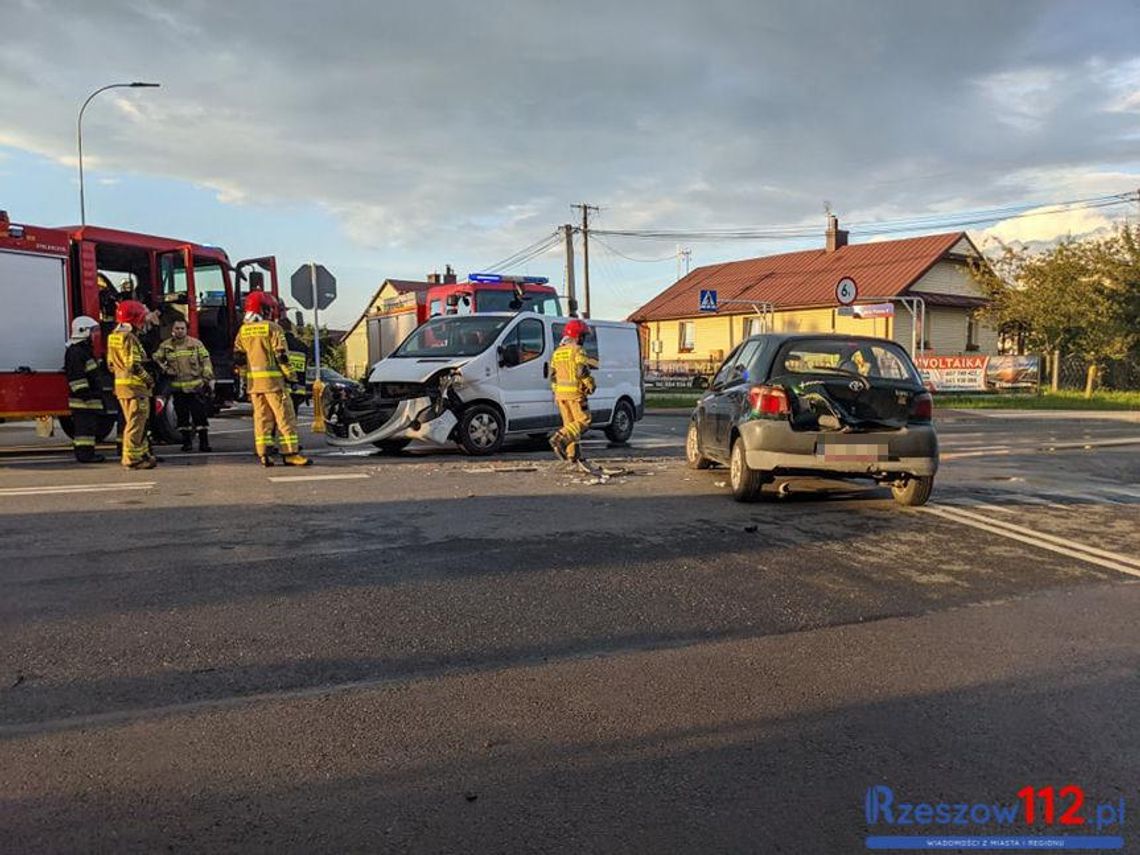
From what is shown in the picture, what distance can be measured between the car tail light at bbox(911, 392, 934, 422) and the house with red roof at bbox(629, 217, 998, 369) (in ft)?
77.1

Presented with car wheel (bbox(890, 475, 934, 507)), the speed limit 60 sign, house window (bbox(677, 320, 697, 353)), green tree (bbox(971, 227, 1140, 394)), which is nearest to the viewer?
car wheel (bbox(890, 475, 934, 507))

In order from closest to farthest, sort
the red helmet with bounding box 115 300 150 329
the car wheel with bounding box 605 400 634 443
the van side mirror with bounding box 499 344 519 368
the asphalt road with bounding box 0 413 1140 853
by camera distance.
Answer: the asphalt road with bounding box 0 413 1140 853
the red helmet with bounding box 115 300 150 329
the van side mirror with bounding box 499 344 519 368
the car wheel with bounding box 605 400 634 443

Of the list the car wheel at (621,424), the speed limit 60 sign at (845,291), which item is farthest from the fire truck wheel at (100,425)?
the speed limit 60 sign at (845,291)

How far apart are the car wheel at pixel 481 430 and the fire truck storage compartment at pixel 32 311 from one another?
5246 mm

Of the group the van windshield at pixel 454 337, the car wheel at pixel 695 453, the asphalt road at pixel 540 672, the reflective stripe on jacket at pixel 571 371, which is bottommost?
the asphalt road at pixel 540 672

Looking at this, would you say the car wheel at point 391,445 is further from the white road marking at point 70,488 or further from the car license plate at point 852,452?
the car license plate at point 852,452

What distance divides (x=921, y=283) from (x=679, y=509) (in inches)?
1274

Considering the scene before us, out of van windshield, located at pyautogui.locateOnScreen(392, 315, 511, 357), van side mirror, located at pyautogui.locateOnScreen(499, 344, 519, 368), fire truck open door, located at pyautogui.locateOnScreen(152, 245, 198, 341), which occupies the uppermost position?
fire truck open door, located at pyautogui.locateOnScreen(152, 245, 198, 341)

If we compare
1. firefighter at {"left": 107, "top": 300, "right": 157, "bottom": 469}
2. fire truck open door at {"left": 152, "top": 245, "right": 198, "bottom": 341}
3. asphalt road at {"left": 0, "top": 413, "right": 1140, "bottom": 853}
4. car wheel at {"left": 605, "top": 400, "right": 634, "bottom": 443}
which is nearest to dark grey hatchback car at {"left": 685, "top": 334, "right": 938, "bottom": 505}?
asphalt road at {"left": 0, "top": 413, "right": 1140, "bottom": 853}

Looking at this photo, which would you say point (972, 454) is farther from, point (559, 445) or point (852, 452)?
point (559, 445)

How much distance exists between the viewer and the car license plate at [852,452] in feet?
24.8

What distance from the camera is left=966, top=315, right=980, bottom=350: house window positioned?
37812 mm

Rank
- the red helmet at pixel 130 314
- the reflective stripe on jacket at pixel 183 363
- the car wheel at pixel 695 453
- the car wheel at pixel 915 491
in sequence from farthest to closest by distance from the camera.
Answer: the reflective stripe on jacket at pixel 183 363 → the red helmet at pixel 130 314 → the car wheel at pixel 695 453 → the car wheel at pixel 915 491

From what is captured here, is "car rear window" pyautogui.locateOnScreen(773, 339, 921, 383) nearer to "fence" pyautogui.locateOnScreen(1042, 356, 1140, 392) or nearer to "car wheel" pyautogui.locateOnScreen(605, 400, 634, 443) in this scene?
"car wheel" pyautogui.locateOnScreen(605, 400, 634, 443)
